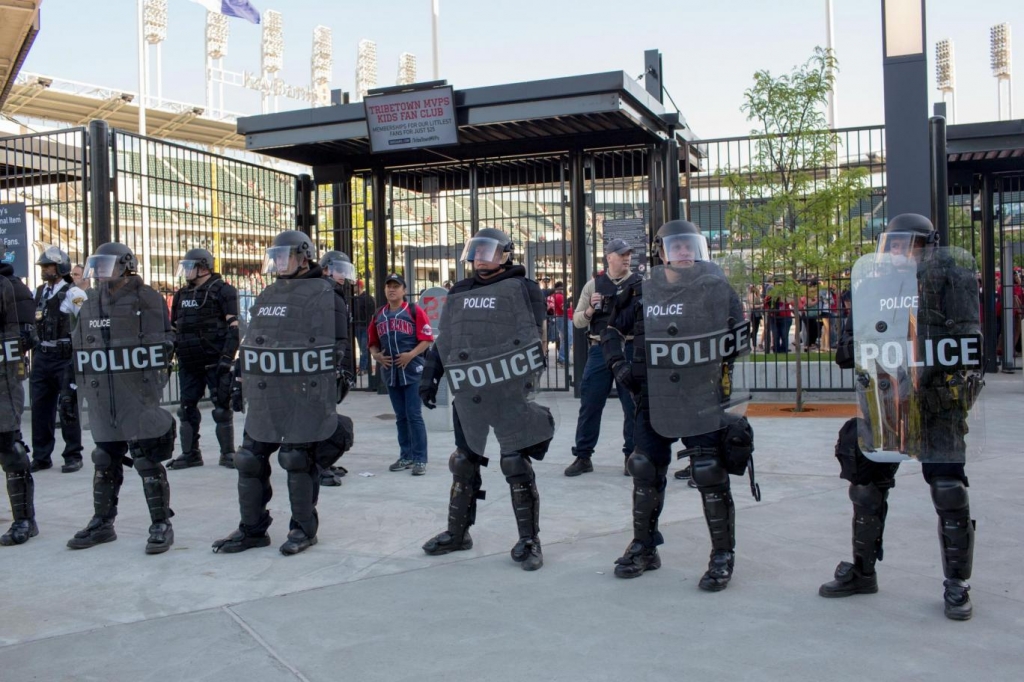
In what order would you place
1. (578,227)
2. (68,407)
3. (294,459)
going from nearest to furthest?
(294,459) < (68,407) < (578,227)

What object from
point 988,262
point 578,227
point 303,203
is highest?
point 303,203

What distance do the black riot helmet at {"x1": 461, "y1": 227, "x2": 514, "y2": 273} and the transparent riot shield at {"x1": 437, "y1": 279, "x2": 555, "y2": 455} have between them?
0.17m

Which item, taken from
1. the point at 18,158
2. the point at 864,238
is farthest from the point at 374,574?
the point at 18,158

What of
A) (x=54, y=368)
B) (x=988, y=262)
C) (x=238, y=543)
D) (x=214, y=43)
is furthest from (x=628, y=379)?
(x=214, y=43)

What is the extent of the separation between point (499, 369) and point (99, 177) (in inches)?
295

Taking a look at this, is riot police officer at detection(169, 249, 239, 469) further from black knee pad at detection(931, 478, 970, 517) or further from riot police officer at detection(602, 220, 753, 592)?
black knee pad at detection(931, 478, 970, 517)

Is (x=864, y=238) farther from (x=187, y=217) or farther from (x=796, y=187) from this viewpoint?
(x=187, y=217)

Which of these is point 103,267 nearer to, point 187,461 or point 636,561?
point 187,461

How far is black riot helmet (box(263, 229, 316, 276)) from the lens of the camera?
5.22m

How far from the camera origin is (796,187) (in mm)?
10250

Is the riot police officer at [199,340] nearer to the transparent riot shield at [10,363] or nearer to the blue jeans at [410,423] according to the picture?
the blue jeans at [410,423]

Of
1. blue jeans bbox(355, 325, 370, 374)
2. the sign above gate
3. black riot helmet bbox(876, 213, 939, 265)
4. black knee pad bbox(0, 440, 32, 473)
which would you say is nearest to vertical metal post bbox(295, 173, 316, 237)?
blue jeans bbox(355, 325, 370, 374)

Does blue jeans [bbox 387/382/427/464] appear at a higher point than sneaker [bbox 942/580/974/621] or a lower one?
higher

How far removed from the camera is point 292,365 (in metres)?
5.11
